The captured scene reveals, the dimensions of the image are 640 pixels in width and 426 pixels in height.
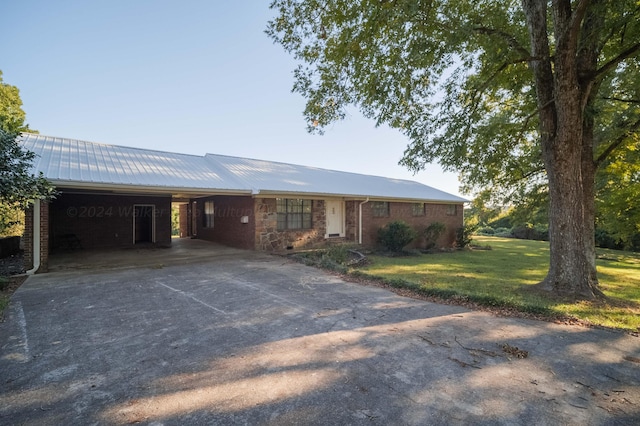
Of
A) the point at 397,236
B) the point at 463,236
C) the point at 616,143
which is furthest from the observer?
the point at 463,236

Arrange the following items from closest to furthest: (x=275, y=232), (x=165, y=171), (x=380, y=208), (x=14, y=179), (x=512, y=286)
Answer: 1. (x=14, y=179)
2. (x=512, y=286)
3. (x=165, y=171)
4. (x=275, y=232)
5. (x=380, y=208)

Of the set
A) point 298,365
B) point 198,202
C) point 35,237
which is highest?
point 198,202

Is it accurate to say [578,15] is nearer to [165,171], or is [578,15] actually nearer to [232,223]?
[165,171]

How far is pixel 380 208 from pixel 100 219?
1323cm

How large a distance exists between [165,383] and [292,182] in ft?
36.9

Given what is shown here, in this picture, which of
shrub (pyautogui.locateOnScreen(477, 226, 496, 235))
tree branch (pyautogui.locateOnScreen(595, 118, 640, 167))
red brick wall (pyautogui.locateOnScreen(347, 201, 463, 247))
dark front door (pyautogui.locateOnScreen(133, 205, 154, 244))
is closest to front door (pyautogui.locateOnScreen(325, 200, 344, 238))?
red brick wall (pyautogui.locateOnScreen(347, 201, 463, 247))

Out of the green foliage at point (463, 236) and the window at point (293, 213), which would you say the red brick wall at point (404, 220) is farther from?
the window at point (293, 213)

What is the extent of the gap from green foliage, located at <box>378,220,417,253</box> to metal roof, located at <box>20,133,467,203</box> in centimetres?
160

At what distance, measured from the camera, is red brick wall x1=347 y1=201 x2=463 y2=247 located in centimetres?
1482

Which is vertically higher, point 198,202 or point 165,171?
point 165,171

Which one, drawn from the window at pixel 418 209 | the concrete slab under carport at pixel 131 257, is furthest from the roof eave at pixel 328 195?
the concrete slab under carport at pixel 131 257

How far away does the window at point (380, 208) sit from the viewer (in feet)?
50.8

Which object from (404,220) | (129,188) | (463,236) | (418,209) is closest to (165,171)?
(129,188)

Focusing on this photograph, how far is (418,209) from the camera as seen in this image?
698 inches
